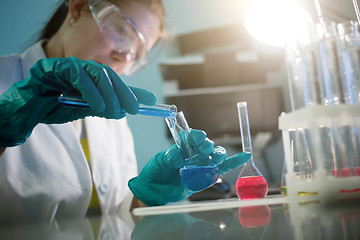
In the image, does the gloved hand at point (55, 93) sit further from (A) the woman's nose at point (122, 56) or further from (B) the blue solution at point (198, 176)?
(A) the woman's nose at point (122, 56)

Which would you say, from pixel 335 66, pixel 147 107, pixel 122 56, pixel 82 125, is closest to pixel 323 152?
pixel 335 66

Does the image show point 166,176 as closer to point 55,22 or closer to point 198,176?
point 198,176

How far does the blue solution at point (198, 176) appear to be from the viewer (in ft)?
3.34

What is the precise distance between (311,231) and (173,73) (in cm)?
271

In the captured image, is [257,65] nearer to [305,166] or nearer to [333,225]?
[305,166]

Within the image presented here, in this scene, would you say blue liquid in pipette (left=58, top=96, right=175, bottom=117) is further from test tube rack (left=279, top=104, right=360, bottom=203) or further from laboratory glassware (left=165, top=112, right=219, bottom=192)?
test tube rack (left=279, top=104, right=360, bottom=203)

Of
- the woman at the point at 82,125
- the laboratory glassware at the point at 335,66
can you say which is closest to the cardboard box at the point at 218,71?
the woman at the point at 82,125

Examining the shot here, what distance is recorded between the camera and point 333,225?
511 mm

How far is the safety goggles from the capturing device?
4.99ft

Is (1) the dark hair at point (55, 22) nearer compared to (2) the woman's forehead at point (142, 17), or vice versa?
(2) the woman's forehead at point (142, 17)

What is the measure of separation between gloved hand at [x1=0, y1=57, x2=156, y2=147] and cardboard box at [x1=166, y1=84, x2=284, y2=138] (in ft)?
6.63

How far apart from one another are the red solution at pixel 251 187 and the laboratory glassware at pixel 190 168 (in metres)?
0.10

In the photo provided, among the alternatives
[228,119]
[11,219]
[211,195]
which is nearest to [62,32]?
[11,219]

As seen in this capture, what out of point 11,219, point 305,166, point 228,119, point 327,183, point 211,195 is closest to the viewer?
point 327,183
